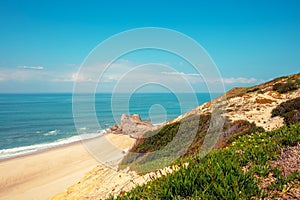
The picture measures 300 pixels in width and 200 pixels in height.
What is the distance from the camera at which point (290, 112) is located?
1386 centimetres

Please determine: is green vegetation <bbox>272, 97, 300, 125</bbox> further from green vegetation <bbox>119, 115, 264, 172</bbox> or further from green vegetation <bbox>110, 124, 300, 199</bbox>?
green vegetation <bbox>110, 124, 300, 199</bbox>

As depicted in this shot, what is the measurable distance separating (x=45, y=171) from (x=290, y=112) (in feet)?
75.9

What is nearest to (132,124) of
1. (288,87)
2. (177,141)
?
(288,87)

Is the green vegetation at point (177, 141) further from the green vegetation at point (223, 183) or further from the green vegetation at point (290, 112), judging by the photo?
the green vegetation at point (223, 183)

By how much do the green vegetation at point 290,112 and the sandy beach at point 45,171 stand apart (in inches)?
489

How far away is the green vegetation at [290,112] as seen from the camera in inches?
494

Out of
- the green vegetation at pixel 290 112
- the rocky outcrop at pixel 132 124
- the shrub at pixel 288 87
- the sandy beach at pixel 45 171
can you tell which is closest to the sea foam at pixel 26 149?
the sandy beach at pixel 45 171

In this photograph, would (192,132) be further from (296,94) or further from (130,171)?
(296,94)

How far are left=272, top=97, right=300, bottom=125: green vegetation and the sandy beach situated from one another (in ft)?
40.8

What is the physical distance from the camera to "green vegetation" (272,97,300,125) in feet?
41.2

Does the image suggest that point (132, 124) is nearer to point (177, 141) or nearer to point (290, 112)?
point (177, 141)

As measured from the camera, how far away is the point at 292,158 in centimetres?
536

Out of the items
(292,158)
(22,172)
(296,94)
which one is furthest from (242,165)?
(22,172)

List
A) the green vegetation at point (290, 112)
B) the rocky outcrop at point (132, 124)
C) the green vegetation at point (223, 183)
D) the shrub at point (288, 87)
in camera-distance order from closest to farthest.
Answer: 1. the green vegetation at point (223, 183)
2. the green vegetation at point (290, 112)
3. the shrub at point (288, 87)
4. the rocky outcrop at point (132, 124)
